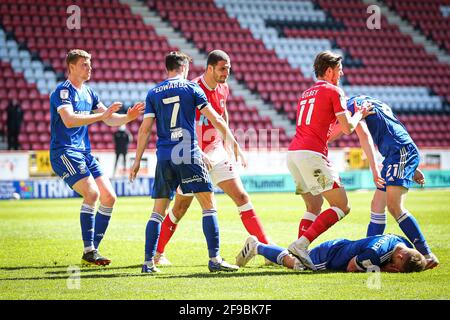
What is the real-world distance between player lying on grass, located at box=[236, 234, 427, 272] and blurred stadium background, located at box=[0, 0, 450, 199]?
646 inches

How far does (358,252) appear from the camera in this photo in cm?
752

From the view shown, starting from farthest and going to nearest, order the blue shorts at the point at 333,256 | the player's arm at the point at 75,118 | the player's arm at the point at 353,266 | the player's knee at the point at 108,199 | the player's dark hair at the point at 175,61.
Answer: the player's knee at the point at 108,199, the player's arm at the point at 75,118, the player's dark hair at the point at 175,61, the blue shorts at the point at 333,256, the player's arm at the point at 353,266

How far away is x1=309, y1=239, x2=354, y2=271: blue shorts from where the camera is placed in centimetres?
764

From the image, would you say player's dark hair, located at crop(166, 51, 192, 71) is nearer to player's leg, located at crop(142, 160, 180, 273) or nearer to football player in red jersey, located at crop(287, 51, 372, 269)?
player's leg, located at crop(142, 160, 180, 273)

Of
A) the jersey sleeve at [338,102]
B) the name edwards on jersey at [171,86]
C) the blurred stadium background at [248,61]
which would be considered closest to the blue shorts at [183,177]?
the name edwards on jersey at [171,86]

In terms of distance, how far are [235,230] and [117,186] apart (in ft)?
39.6

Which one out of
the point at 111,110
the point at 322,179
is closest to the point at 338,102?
the point at 322,179

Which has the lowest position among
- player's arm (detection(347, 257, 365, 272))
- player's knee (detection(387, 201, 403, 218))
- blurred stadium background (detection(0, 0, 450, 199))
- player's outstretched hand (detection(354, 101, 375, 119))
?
player's arm (detection(347, 257, 365, 272))

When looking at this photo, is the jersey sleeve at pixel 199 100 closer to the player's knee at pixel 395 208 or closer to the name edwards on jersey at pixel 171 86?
the name edwards on jersey at pixel 171 86

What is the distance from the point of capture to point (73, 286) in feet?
22.6

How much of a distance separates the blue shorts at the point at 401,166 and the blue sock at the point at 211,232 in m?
1.85

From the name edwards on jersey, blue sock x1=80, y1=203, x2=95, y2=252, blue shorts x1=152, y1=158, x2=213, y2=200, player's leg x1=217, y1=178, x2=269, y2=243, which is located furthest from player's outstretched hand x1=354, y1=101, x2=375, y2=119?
blue sock x1=80, y1=203, x2=95, y2=252

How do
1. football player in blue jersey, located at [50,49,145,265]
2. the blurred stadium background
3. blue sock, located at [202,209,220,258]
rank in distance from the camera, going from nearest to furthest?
1. blue sock, located at [202,209,220,258]
2. football player in blue jersey, located at [50,49,145,265]
3. the blurred stadium background

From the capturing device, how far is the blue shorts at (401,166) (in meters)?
8.00
